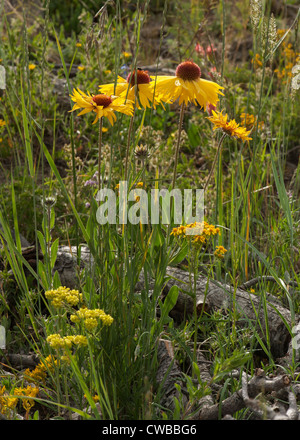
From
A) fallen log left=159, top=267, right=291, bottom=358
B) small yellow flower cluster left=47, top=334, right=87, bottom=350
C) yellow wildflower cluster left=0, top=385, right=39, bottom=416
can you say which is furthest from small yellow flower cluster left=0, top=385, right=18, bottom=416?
fallen log left=159, top=267, right=291, bottom=358

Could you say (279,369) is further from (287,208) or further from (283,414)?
(287,208)

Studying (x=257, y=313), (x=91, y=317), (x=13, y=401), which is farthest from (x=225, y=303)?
(x=13, y=401)

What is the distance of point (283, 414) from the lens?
1.27 meters

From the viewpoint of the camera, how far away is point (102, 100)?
1.51m

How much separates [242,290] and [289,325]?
267 mm

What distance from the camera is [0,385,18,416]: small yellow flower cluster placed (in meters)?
1.31

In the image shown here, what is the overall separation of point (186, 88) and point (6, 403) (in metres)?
1.04

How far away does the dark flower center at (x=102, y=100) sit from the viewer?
4.95 ft

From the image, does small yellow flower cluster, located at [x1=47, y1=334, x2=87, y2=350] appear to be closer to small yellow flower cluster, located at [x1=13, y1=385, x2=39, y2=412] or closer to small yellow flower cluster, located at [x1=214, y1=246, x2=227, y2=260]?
small yellow flower cluster, located at [x1=13, y1=385, x2=39, y2=412]

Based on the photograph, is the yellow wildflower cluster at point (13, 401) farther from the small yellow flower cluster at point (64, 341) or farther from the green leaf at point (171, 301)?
the green leaf at point (171, 301)

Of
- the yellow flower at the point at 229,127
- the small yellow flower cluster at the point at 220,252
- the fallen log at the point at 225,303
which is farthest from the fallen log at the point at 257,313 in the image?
the yellow flower at the point at 229,127

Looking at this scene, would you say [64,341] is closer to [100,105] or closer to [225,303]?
[225,303]
